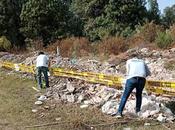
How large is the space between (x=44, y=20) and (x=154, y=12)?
13.1 m

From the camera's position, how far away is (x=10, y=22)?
51.6 metres

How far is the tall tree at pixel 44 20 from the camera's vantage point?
165 ft

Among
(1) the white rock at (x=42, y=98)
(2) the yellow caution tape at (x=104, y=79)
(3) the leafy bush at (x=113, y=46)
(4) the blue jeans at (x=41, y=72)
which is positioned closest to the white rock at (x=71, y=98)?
(1) the white rock at (x=42, y=98)

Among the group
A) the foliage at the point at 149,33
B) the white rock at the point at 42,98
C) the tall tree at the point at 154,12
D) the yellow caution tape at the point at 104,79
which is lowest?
the white rock at the point at 42,98

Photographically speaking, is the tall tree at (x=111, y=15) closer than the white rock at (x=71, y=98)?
No

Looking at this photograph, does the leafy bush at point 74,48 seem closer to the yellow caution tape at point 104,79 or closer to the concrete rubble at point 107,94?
the yellow caution tape at point 104,79

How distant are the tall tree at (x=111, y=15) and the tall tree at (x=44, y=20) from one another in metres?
2.74

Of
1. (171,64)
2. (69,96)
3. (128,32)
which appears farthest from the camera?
(128,32)

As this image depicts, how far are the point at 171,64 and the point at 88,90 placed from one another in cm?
642

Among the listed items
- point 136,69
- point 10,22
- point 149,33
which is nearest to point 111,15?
point 10,22

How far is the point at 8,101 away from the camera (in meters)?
16.1

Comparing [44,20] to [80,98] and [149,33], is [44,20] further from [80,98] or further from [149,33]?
[80,98]

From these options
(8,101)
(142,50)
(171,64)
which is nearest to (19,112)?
(8,101)

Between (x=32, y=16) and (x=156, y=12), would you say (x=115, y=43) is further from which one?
(x=156, y=12)
